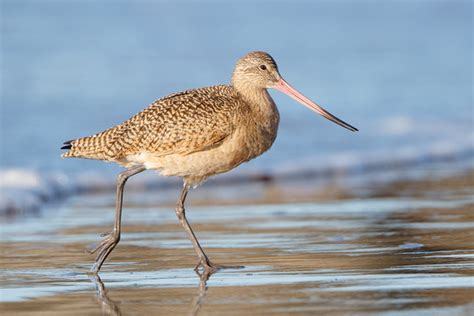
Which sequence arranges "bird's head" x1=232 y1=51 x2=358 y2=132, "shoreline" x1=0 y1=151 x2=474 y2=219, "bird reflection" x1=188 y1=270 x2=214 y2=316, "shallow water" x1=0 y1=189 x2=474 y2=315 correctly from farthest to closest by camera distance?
1. "shoreline" x1=0 y1=151 x2=474 y2=219
2. "bird's head" x1=232 y1=51 x2=358 y2=132
3. "shallow water" x1=0 y1=189 x2=474 y2=315
4. "bird reflection" x1=188 y1=270 x2=214 y2=316

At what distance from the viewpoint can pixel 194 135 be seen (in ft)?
29.8

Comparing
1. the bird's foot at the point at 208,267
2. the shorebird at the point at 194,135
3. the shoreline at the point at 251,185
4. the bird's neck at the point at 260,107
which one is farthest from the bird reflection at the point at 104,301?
the shoreline at the point at 251,185

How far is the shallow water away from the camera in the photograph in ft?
A: 22.9

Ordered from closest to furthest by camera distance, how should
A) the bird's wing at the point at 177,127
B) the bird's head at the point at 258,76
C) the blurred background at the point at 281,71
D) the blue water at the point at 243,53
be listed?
the bird's wing at the point at 177,127
the bird's head at the point at 258,76
the blurred background at the point at 281,71
the blue water at the point at 243,53

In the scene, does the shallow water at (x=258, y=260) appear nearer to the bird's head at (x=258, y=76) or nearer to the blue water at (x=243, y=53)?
the bird's head at (x=258, y=76)

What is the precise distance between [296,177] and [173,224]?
12.5ft

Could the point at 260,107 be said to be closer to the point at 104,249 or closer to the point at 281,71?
the point at 104,249

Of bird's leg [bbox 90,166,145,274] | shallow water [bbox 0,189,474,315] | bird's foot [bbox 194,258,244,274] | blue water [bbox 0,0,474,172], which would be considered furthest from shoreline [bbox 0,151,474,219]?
bird's foot [bbox 194,258,244,274]

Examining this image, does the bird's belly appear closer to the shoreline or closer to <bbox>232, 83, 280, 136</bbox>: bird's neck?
<bbox>232, 83, 280, 136</bbox>: bird's neck

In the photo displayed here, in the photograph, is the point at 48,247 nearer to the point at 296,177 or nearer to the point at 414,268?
the point at 414,268

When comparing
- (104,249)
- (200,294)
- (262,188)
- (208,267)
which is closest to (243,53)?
(262,188)

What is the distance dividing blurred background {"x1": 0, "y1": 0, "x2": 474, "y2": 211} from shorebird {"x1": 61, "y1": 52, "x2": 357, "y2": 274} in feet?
13.1

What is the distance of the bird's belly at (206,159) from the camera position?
9086 millimetres

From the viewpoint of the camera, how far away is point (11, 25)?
108 feet
